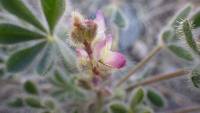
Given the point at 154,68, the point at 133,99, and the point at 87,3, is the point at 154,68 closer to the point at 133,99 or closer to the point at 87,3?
the point at 87,3

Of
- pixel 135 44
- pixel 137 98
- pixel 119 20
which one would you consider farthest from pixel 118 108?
pixel 135 44

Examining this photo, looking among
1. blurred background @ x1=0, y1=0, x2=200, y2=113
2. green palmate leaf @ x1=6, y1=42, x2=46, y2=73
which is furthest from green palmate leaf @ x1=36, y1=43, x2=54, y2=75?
blurred background @ x1=0, y1=0, x2=200, y2=113

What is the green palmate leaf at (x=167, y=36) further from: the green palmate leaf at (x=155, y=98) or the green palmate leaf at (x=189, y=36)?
the green palmate leaf at (x=189, y=36)

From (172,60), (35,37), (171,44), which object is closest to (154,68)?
(172,60)

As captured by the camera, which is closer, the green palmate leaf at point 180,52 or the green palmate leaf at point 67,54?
the green palmate leaf at point 67,54

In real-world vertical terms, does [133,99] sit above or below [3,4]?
below

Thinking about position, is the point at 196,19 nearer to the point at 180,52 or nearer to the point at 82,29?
the point at 180,52

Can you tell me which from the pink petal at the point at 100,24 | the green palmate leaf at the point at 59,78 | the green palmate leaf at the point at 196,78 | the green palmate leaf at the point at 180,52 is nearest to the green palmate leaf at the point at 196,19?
the green palmate leaf at the point at 180,52
